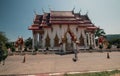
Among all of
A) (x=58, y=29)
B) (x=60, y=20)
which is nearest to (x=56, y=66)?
(x=58, y=29)

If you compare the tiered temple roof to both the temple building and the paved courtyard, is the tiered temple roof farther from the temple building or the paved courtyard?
the paved courtyard

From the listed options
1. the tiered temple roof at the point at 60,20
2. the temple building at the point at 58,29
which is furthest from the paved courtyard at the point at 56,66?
the tiered temple roof at the point at 60,20

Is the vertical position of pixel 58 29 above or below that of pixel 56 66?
above

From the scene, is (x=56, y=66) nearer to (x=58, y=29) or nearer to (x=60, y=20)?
(x=58, y=29)

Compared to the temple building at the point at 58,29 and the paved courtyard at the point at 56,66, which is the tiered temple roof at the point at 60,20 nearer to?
the temple building at the point at 58,29

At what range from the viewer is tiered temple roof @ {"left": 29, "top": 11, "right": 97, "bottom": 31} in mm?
34156

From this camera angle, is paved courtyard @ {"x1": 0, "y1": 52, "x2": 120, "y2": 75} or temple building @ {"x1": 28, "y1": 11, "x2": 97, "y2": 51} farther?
temple building @ {"x1": 28, "y1": 11, "x2": 97, "y2": 51}

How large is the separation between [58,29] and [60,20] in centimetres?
168

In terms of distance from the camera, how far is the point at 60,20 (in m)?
34.5

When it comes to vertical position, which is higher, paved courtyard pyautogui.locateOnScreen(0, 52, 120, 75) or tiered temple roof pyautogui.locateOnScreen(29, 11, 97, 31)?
tiered temple roof pyautogui.locateOnScreen(29, 11, 97, 31)

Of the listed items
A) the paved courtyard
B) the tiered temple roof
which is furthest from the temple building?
the paved courtyard

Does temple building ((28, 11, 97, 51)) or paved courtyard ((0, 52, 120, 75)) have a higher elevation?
temple building ((28, 11, 97, 51))

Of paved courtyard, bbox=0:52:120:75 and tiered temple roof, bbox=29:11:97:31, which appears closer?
paved courtyard, bbox=0:52:120:75

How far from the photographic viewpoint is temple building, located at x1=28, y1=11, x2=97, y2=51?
33969mm
